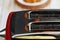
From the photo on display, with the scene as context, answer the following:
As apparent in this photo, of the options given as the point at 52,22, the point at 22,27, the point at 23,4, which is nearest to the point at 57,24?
the point at 52,22

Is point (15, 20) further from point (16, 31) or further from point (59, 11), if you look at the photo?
point (59, 11)

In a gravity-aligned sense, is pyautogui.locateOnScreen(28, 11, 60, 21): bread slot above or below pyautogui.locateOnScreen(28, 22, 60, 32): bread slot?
above

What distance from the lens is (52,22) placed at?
697 millimetres

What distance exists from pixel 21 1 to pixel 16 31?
1.07 feet

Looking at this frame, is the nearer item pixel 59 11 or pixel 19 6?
pixel 59 11

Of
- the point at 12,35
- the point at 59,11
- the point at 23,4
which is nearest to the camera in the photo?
the point at 12,35

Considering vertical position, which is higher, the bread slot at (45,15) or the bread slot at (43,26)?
the bread slot at (45,15)

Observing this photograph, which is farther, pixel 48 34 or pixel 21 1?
pixel 21 1

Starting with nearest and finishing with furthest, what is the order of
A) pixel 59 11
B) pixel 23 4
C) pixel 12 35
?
pixel 12 35 < pixel 59 11 < pixel 23 4

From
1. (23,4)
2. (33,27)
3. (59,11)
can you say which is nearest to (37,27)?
(33,27)

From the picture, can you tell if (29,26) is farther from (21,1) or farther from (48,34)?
(21,1)

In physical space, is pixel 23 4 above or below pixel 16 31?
above

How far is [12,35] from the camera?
652 millimetres

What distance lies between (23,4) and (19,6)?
3cm
